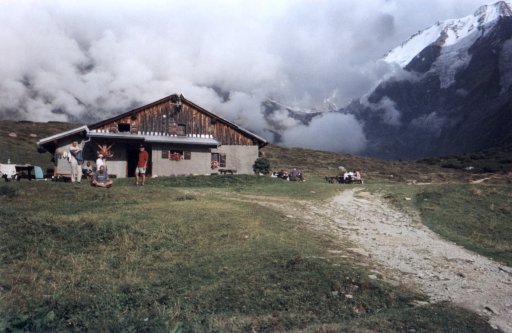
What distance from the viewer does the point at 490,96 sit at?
108000mm

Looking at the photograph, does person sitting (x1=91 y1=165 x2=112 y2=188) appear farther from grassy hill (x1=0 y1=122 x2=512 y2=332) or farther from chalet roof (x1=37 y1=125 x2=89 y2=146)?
chalet roof (x1=37 y1=125 x2=89 y2=146)

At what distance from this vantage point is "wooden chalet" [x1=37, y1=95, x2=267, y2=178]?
33625 mm

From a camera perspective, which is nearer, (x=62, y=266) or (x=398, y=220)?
(x=62, y=266)

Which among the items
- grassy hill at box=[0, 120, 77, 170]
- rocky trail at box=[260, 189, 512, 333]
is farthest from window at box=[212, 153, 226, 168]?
grassy hill at box=[0, 120, 77, 170]

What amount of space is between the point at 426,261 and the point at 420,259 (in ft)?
0.61

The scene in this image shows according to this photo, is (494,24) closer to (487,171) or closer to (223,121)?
(487,171)

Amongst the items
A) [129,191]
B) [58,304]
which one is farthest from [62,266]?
[129,191]

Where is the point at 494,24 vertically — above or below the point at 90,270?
above

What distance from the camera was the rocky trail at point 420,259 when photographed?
339 inches

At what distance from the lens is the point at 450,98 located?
398ft

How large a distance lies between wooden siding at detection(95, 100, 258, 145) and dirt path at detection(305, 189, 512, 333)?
20.7 metres

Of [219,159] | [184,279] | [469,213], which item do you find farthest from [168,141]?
[184,279]

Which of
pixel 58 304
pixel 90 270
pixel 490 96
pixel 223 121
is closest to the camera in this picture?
pixel 58 304

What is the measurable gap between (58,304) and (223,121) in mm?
32291
